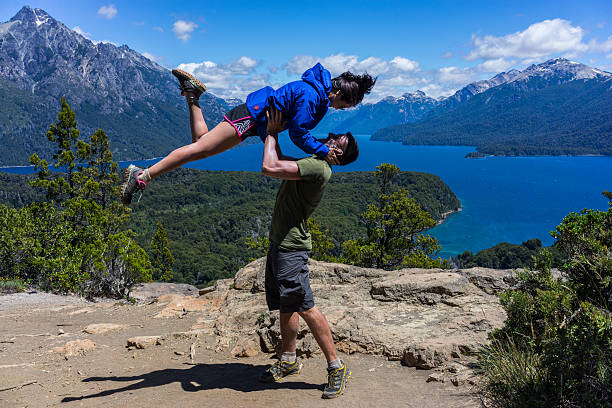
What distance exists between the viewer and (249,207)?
120m

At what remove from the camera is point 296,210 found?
3.48 meters

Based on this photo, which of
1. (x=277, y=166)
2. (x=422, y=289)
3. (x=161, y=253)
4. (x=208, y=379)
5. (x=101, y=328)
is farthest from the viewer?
(x=161, y=253)

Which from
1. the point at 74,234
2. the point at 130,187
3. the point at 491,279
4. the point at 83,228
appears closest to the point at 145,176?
the point at 130,187

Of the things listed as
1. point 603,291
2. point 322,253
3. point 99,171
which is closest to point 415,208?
point 322,253

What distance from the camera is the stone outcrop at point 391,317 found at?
4.32 m

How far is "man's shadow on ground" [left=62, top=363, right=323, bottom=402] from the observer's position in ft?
12.1

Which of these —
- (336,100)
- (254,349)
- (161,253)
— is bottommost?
(161,253)

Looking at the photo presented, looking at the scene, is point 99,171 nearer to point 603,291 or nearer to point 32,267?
point 32,267

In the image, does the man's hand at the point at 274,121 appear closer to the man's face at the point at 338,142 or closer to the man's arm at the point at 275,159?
the man's arm at the point at 275,159

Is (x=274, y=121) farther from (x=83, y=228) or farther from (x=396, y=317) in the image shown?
(x=83, y=228)

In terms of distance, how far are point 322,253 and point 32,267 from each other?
14469mm

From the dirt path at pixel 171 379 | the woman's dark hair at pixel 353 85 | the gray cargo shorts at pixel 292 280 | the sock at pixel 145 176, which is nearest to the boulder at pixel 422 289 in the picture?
the dirt path at pixel 171 379

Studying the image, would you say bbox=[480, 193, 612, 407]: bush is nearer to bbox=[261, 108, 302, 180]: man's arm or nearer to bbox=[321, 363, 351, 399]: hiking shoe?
bbox=[321, 363, 351, 399]: hiking shoe

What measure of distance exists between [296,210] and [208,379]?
6.34 ft
